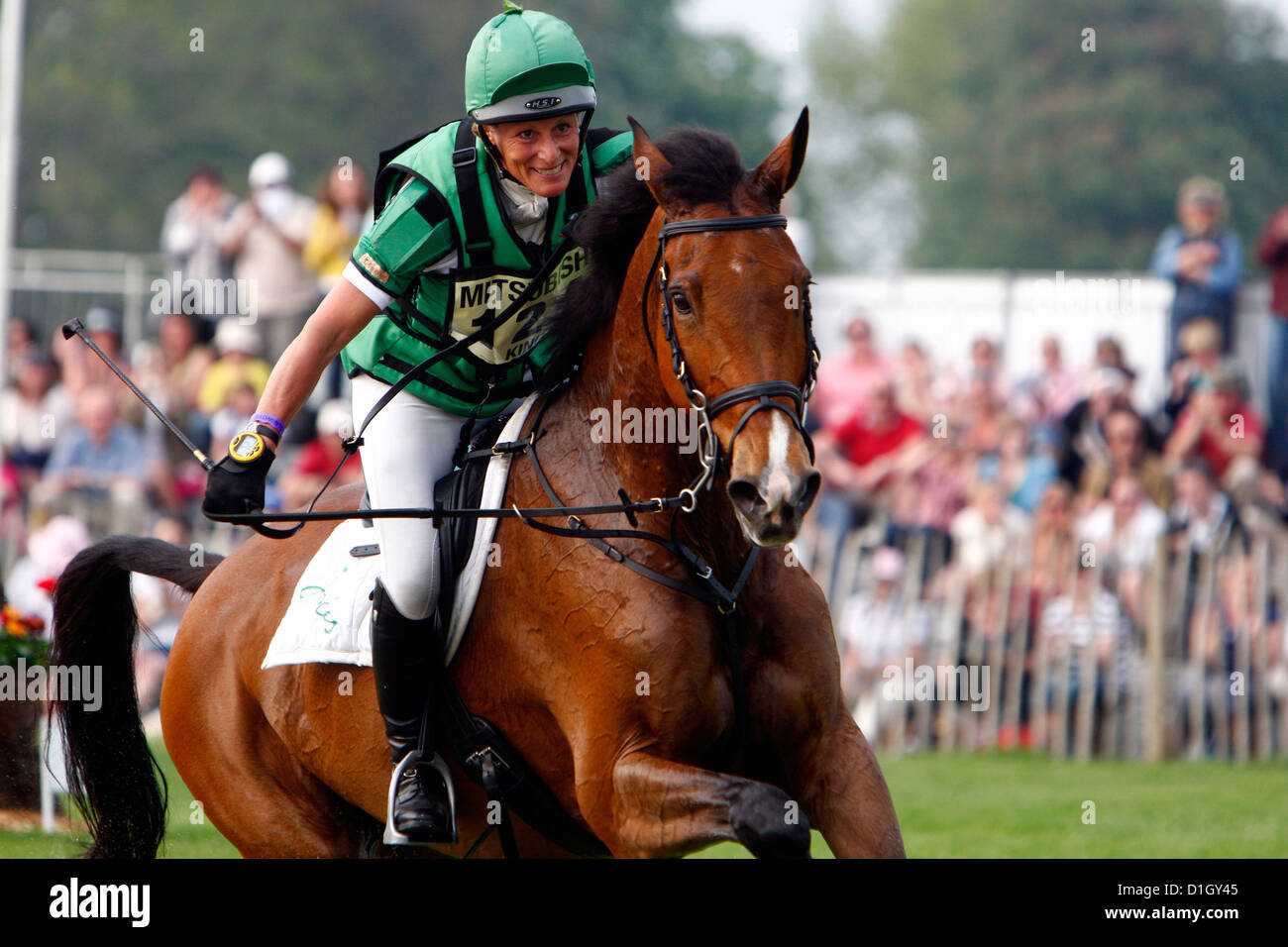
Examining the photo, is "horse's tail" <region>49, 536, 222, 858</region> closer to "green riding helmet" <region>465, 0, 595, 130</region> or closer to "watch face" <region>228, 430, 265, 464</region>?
"watch face" <region>228, 430, 265, 464</region>

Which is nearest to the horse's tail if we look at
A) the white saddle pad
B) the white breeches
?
the white saddle pad

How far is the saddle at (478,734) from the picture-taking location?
5.03 m

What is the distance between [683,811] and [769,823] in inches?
12.2

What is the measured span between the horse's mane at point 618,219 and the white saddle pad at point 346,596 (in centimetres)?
31

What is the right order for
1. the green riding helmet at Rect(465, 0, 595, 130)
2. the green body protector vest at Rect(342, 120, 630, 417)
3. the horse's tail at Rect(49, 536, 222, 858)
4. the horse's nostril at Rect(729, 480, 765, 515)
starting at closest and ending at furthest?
the horse's nostril at Rect(729, 480, 765, 515) < the green riding helmet at Rect(465, 0, 595, 130) < the green body protector vest at Rect(342, 120, 630, 417) < the horse's tail at Rect(49, 536, 222, 858)

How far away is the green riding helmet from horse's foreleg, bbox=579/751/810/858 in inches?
73.8

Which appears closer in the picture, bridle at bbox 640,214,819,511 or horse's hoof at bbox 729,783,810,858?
horse's hoof at bbox 729,783,810,858

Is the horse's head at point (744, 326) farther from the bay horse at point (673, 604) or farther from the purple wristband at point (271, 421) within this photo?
the purple wristband at point (271, 421)

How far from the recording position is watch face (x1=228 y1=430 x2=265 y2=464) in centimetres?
486

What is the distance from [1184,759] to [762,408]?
335 inches

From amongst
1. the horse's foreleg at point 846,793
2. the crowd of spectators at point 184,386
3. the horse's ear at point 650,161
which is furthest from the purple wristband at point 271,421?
the crowd of spectators at point 184,386

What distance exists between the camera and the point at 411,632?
5.02m
